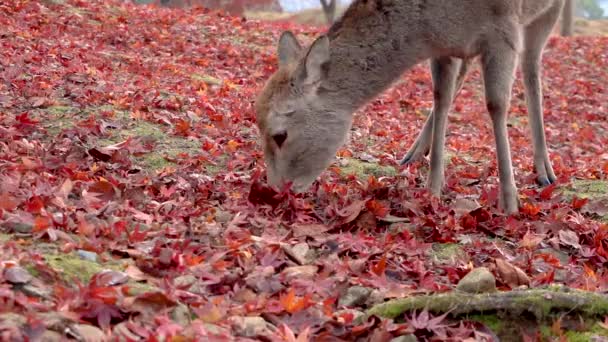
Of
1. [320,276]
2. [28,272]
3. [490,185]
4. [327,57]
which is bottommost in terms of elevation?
[490,185]

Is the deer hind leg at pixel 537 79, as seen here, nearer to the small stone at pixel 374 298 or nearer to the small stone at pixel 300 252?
the small stone at pixel 300 252

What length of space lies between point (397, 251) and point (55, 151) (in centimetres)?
308

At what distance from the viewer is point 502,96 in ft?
20.5

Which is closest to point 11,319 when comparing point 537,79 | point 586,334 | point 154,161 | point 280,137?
point 586,334

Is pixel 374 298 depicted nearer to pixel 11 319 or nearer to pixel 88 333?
pixel 88 333

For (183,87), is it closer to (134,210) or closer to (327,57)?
(327,57)

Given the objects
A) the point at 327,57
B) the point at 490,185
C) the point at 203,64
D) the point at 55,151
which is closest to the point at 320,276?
the point at 327,57

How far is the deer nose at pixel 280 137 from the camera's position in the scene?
5785 millimetres

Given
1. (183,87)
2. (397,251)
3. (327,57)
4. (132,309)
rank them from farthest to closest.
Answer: (183,87)
(327,57)
(397,251)
(132,309)

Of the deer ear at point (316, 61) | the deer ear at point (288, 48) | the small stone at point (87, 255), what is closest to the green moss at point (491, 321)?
the small stone at point (87, 255)

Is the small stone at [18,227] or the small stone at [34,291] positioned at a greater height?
the small stone at [18,227]

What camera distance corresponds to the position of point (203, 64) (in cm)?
1284

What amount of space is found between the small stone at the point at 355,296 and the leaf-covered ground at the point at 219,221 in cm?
1

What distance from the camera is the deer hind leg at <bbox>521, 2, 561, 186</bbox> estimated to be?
772 centimetres
